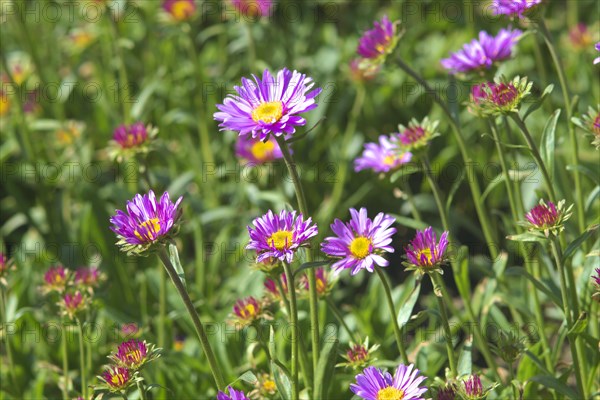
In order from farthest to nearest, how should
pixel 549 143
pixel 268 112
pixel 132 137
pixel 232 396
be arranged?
pixel 132 137 < pixel 549 143 < pixel 268 112 < pixel 232 396

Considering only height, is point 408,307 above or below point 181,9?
below

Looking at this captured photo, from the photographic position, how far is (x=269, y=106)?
217 centimetres

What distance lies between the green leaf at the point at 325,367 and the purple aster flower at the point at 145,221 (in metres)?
0.60

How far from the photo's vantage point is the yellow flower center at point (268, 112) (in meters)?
2.09

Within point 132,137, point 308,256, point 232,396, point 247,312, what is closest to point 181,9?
point 132,137

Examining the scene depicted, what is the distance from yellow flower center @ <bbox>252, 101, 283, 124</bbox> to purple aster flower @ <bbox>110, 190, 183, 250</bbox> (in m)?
0.30

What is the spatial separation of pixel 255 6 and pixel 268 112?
2103 mm

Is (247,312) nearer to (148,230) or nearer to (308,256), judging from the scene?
(308,256)

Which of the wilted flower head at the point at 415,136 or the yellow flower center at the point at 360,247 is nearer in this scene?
the yellow flower center at the point at 360,247

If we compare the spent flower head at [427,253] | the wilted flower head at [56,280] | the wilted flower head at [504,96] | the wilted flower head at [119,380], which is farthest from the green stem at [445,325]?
the wilted flower head at [56,280]

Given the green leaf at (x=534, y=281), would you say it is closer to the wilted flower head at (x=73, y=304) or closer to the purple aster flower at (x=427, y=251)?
the purple aster flower at (x=427, y=251)

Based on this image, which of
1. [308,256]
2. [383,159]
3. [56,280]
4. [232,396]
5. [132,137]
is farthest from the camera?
[383,159]

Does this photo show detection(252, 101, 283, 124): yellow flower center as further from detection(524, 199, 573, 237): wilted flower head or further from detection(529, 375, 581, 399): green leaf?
detection(529, 375, 581, 399): green leaf

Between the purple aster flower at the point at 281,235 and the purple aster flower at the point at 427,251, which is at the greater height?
the purple aster flower at the point at 281,235
